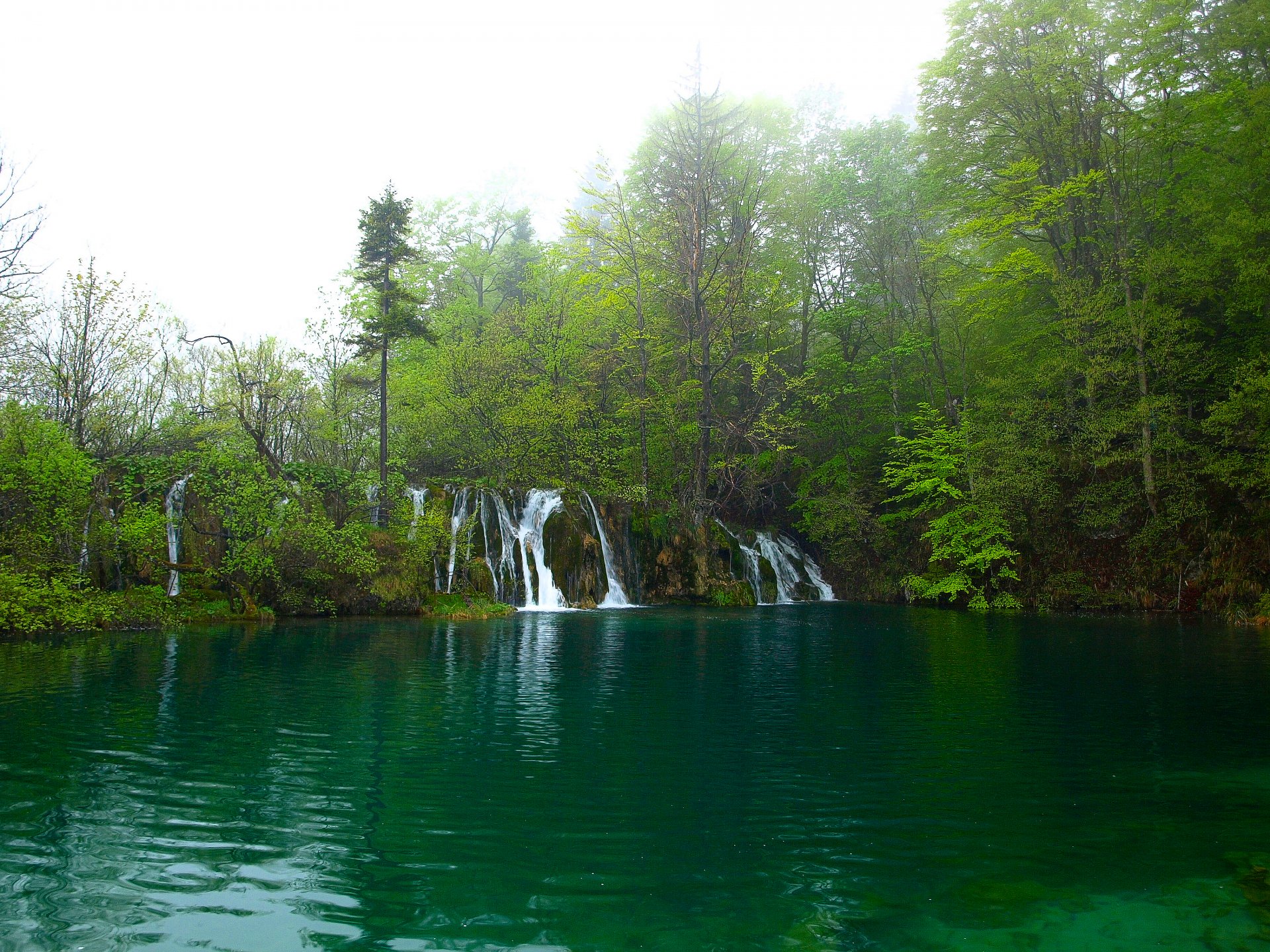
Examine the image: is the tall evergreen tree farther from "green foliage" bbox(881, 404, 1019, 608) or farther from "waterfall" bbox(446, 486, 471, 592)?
"green foliage" bbox(881, 404, 1019, 608)

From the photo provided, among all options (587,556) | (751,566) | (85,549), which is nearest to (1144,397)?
(751,566)

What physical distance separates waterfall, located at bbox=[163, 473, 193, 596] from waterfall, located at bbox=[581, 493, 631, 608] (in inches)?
498

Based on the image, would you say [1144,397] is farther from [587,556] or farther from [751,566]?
[587,556]

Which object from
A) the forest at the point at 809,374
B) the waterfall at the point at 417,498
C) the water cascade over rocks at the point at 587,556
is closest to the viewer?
the forest at the point at 809,374

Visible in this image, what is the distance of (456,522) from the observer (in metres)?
25.1

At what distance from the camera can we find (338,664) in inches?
472

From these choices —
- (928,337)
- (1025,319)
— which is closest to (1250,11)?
(1025,319)

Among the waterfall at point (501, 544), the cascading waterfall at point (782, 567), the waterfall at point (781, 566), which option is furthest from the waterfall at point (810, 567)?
the waterfall at point (501, 544)

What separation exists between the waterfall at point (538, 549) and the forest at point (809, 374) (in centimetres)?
220

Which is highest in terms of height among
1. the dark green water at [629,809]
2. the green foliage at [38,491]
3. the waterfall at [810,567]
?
the green foliage at [38,491]

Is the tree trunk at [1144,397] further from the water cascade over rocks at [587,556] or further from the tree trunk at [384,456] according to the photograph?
the tree trunk at [384,456]

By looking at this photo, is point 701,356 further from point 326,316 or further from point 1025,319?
point 326,316

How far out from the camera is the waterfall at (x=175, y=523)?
64.2ft

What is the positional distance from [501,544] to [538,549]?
4.24 ft
